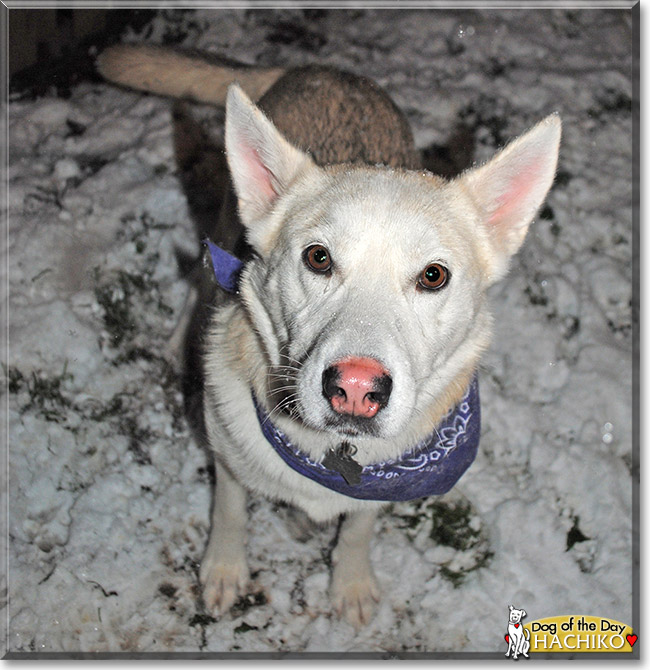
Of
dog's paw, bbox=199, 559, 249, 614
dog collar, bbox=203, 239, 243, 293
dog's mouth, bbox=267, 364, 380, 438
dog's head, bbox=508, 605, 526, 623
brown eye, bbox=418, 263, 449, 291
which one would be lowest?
dog's head, bbox=508, 605, 526, 623

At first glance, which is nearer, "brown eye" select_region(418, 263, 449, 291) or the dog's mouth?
the dog's mouth

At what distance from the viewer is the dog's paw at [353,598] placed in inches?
133

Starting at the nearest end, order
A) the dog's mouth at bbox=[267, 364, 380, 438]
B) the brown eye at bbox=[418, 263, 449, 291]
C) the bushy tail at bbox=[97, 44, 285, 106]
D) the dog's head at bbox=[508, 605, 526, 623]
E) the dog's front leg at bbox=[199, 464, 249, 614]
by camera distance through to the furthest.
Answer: the dog's mouth at bbox=[267, 364, 380, 438], the brown eye at bbox=[418, 263, 449, 291], the dog's front leg at bbox=[199, 464, 249, 614], the dog's head at bbox=[508, 605, 526, 623], the bushy tail at bbox=[97, 44, 285, 106]

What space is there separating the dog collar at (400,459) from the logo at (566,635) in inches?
37.7

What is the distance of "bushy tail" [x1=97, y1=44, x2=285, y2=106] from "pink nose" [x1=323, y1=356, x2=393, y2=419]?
8.19 ft

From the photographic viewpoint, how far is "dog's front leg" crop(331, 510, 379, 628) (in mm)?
3375

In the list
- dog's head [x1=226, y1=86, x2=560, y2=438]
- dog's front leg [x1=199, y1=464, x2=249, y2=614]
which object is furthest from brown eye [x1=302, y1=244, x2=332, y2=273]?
dog's front leg [x1=199, y1=464, x2=249, y2=614]

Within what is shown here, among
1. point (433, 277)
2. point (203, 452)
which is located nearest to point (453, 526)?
point (203, 452)

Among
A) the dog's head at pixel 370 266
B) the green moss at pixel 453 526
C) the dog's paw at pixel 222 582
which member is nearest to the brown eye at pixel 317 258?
the dog's head at pixel 370 266

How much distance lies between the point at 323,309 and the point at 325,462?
2.39ft

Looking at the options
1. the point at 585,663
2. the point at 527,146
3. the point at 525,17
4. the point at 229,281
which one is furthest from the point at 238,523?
the point at 525,17

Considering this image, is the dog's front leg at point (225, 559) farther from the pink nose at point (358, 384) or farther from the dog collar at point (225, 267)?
the pink nose at point (358, 384)

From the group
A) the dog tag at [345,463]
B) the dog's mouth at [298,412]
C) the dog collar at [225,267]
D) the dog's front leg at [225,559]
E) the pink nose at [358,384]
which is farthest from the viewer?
the dog's front leg at [225,559]

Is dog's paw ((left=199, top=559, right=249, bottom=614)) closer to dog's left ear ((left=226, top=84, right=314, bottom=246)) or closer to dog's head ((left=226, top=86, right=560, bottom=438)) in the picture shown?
dog's head ((left=226, top=86, right=560, bottom=438))
